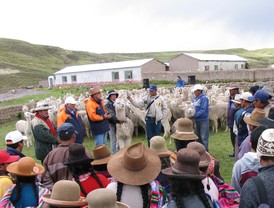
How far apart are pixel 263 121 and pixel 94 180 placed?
99.0 inches

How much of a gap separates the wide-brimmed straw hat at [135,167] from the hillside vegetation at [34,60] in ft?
173

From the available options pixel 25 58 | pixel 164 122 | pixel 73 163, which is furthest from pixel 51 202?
pixel 25 58

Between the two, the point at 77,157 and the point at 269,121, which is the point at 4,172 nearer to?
the point at 77,157

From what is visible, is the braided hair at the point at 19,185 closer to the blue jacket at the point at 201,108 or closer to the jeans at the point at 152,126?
the blue jacket at the point at 201,108

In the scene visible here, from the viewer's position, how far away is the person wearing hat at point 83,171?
3.44 metres

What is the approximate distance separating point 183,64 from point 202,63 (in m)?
3.78

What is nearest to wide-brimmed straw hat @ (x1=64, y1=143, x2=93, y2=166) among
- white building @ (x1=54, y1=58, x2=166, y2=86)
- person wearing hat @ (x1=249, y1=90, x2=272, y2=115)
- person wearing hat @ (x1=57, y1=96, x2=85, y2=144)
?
person wearing hat @ (x1=57, y1=96, x2=85, y2=144)

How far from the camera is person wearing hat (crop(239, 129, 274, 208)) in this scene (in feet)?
7.97

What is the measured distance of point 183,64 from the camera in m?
52.4

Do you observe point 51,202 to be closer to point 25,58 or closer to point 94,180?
point 94,180

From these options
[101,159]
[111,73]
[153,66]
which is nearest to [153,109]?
[101,159]

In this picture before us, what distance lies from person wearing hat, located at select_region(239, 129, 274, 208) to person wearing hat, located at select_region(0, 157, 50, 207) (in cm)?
219

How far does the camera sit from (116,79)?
4912cm

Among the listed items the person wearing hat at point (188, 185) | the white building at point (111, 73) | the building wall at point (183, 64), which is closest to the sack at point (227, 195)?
the person wearing hat at point (188, 185)
